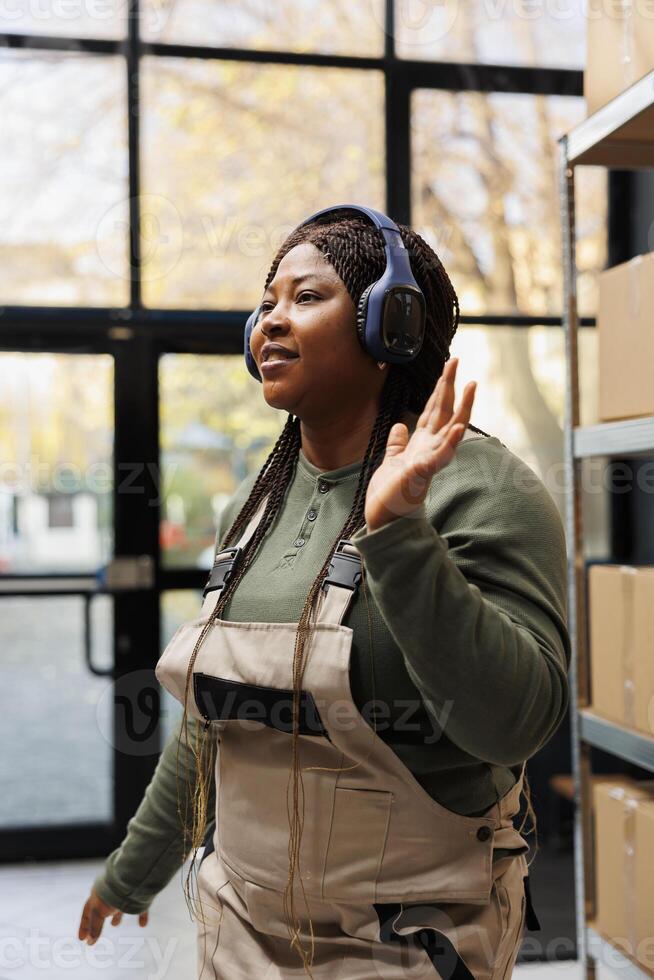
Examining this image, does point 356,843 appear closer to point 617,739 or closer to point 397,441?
point 397,441

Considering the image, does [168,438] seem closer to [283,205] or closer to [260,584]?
[283,205]

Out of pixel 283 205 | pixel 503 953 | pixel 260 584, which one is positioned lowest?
pixel 503 953

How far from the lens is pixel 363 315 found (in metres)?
1.13

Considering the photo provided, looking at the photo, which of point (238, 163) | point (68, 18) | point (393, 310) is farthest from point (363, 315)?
point (68, 18)

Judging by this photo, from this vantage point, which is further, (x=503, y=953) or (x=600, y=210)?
(x=600, y=210)

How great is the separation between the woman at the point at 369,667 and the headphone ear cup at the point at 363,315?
12mm

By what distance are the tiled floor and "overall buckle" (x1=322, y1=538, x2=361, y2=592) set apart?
2095 mm

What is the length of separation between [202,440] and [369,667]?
8.86 feet

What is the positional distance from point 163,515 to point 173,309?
0.73 metres

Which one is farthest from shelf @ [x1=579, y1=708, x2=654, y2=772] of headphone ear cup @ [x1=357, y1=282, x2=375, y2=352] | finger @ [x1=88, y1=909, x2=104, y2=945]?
headphone ear cup @ [x1=357, y1=282, x2=375, y2=352]

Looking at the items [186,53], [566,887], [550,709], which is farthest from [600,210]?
[550,709]

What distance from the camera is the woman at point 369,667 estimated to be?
0.91 metres

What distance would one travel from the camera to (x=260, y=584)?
1.17 metres

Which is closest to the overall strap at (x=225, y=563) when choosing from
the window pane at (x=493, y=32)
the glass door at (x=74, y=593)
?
the glass door at (x=74, y=593)
